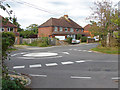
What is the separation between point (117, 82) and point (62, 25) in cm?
4191

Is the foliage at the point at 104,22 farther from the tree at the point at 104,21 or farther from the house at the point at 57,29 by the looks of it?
the house at the point at 57,29

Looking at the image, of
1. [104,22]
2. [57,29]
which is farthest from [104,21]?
[57,29]

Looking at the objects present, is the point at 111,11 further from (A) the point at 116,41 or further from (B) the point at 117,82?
(B) the point at 117,82

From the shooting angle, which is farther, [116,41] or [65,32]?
[65,32]

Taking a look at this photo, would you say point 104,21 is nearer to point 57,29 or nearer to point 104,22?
point 104,22

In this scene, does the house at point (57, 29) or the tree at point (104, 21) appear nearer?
the tree at point (104, 21)

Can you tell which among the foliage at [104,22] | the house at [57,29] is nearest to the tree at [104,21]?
the foliage at [104,22]

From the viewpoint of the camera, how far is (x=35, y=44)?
1196 inches

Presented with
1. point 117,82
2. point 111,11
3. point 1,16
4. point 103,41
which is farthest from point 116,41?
point 1,16

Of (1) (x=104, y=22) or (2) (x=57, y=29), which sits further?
(2) (x=57, y=29)

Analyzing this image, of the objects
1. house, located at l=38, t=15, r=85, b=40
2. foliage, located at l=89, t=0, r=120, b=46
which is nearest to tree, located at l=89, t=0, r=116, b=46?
foliage, located at l=89, t=0, r=120, b=46

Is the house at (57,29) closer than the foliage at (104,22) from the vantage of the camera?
No

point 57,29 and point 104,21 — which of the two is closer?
point 104,21

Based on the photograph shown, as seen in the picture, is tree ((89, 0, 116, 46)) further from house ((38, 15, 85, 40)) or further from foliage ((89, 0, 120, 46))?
house ((38, 15, 85, 40))
